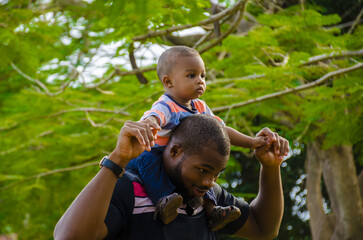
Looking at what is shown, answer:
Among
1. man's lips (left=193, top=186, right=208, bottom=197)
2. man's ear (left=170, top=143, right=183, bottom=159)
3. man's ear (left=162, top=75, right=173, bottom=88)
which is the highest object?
man's ear (left=162, top=75, right=173, bottom=88)

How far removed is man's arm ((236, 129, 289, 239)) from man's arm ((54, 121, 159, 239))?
2.46ft

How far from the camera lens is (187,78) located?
2406mm

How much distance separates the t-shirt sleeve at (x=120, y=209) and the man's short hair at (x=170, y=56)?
702mm

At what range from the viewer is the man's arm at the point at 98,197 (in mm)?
1702

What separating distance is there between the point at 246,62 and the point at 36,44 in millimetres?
2309

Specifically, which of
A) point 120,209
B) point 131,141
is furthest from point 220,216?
point 131,141

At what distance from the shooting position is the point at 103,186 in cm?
173

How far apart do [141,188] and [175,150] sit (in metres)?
0.22

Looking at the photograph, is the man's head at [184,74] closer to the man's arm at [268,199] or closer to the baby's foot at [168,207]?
the man's arm at [268,199]

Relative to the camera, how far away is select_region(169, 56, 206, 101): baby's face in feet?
7.83

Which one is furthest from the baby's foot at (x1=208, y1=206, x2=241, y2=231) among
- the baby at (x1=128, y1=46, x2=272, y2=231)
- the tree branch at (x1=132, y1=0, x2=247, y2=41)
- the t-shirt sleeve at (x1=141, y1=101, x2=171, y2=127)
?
the tree branch at (x1=132, y1=0, x2=247, y2=41)

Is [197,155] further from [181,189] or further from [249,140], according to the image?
[249,140]

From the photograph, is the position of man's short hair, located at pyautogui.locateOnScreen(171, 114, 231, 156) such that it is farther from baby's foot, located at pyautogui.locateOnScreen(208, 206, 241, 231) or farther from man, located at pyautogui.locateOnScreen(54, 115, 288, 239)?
baby's foot, located at pyautogui.locateOnScreen(208, 206, 241, 231)

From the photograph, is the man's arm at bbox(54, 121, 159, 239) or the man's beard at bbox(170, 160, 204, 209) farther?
the man's beard at bbox(170, 160, 204, 209)
